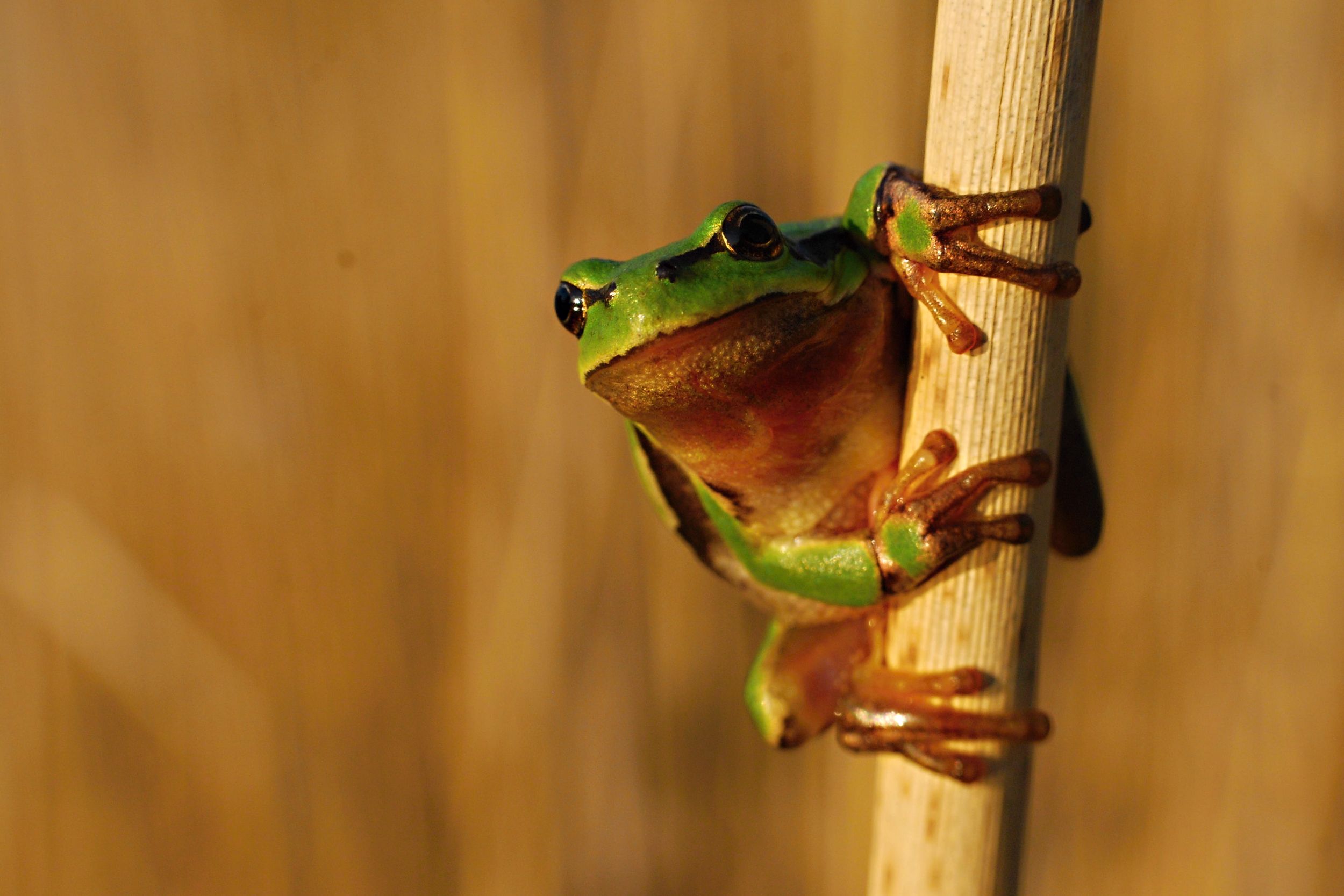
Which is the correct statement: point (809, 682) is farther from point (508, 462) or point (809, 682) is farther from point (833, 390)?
point (508, 462)

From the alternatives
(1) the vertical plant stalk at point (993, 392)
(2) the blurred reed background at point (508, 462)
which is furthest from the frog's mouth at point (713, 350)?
(2) the blurred reed background at point (508, 462)

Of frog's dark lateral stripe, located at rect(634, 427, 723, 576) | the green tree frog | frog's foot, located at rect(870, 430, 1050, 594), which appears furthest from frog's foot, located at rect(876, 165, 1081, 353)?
frog's dark lateral stripe, located at rect(634, 427, 723, 576)

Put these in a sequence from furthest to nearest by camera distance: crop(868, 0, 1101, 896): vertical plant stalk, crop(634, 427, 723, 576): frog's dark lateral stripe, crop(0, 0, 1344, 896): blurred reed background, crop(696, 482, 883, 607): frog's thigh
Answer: crop(0, 0, 1344, 896): blurred reed background → crop(634, 427, 723, 576): frog's dark lateral stripe → crop(696, 482, 883, 607): frog's thigh → crop(868, 0, 1101, 896): vertical plant stalk

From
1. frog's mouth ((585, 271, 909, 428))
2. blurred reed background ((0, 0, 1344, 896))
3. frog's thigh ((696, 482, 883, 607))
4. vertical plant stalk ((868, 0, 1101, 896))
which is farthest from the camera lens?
blurred reed background ((0, 0, 1344, 896))

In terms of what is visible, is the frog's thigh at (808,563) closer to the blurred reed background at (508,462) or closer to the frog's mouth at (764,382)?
the frog's mouth at (764,382)

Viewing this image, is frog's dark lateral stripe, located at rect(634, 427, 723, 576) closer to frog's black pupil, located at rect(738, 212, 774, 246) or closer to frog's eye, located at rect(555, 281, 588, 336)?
frog's eye, located at rect(555, 281, 588, 336)

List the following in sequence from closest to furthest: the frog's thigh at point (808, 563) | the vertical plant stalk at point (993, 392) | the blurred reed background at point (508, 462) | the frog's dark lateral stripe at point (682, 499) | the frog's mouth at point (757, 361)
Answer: the vertical plant stalk at point (993, 392), the frog's mouth at point (757, 361), the frog's thigh at point (808, 563), the frog's dark lateral stripe at point (682, 499), the blurred reed background at point (508, 462)

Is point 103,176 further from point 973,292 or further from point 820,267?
point 973,292

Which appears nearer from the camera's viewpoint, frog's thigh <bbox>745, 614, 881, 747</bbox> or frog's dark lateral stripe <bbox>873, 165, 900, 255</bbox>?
frog's dark lateral stripe <bbox>873, 165, 900, 255</bbox>
